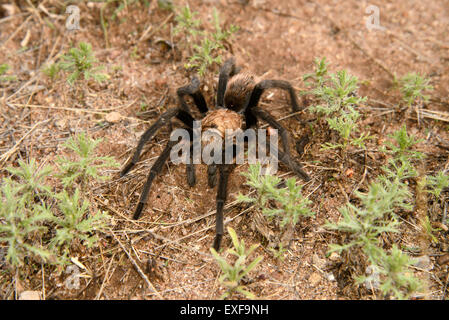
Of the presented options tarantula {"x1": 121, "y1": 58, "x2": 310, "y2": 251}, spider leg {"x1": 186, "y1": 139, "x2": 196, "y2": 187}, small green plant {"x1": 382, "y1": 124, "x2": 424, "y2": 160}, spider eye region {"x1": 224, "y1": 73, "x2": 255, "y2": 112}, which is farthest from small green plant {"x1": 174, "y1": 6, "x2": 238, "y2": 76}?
small green plant {"x1": 382, "y1": 124, "x2": 424, "y2": 160}

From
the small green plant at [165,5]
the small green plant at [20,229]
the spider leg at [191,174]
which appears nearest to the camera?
the small green plant at [20,229]

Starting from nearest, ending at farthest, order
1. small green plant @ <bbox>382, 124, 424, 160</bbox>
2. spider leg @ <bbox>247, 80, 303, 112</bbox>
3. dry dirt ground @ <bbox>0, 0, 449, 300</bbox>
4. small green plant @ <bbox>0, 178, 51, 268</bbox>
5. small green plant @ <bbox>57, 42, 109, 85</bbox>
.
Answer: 1. small green plant @ <bbox>0, 178, 51, 268</bbox>
2. dry dirt ground @ <bbox>0, 0, 449, 300</bbox>
3. small green plant @ <bbox>382, 124, 424, 160</bbox>
4. spider leg @ <bbox>247, 80, 303, 112</bbox>
5. small green plant @ <bbox>57, 42, 109, 85</bbox>

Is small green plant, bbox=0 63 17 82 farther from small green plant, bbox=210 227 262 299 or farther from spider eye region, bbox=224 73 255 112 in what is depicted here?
small green plant, bbox=210 227 262 299

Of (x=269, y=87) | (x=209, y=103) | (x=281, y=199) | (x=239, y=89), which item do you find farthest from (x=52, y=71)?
(x=281, y=199)

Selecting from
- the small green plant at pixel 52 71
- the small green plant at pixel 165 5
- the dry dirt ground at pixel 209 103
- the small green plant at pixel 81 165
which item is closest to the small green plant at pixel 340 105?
the dry dirt ground at pixel 209 103

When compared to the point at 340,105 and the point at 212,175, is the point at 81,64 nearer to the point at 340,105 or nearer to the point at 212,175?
the point at 212,175

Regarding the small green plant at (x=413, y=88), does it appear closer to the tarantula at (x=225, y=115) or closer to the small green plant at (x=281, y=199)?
the tarantula at (x=225, y=115)
